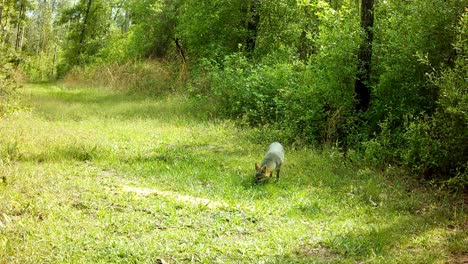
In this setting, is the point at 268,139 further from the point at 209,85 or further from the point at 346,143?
the point at 209,85

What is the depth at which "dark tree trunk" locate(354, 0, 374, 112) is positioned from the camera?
10.5m

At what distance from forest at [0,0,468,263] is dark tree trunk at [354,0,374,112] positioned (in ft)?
0.11

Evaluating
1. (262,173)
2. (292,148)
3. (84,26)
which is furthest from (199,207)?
(84,26)

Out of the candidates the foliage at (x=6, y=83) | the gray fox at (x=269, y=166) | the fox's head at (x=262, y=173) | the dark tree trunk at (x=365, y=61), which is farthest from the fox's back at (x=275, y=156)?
the foliage at (x=6, y=83)

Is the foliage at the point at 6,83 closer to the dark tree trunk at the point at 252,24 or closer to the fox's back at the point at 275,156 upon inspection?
the fox's back at the point at 275,156

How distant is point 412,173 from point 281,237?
396 cm

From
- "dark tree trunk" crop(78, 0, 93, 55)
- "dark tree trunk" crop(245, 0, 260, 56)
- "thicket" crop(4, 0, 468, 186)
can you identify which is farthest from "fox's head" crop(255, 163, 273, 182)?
"dark tree trunk" crop(78, 0, 93, 55)

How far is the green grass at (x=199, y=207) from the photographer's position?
15.9 feet

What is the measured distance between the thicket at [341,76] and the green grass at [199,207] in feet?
2.75

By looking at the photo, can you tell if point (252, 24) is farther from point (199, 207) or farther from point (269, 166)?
point (199, 207)

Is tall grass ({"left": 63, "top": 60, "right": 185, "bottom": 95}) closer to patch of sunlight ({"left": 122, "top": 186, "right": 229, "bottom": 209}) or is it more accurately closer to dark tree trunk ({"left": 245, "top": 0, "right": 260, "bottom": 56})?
dark tree trunk ({"left": 245, "top": 0, "right": 260, "bottom": 56})

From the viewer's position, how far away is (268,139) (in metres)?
10.9

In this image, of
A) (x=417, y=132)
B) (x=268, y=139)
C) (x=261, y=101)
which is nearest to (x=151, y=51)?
(x=261, y=101)

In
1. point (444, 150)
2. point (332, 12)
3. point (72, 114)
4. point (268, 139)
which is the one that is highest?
point (332, 12)
